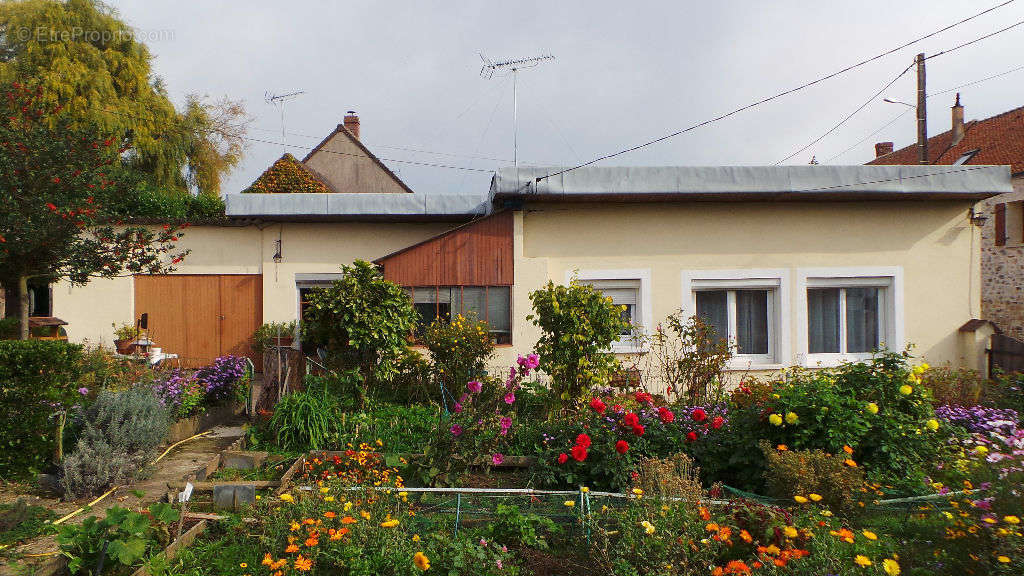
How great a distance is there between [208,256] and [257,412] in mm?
5227

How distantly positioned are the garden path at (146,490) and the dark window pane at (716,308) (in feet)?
21.6

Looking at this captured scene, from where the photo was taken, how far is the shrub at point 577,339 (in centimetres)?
629

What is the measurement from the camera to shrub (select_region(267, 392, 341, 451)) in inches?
229

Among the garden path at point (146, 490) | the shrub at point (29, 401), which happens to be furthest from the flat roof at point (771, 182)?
the shrub at point (29, 401)

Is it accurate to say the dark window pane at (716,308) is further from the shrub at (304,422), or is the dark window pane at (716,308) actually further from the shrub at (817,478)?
the shrub at (304,422)

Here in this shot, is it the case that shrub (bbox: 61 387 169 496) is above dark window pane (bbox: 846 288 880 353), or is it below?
below

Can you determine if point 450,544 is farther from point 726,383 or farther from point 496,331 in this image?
point 726,383

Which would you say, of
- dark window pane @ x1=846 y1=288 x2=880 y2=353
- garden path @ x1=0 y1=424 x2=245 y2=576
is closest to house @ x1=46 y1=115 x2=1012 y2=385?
dark window pane @ x1=846 y1=288 x2=880 y2=353

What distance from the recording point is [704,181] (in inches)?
327

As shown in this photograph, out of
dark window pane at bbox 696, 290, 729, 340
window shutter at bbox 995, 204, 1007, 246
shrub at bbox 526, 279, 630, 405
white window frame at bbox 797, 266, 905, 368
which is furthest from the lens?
window shutter at bbox 995, 204, 1007, 246

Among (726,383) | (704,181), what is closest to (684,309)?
(726,383)

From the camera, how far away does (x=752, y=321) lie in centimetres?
877

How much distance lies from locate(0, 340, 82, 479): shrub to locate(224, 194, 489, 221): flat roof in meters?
5.09

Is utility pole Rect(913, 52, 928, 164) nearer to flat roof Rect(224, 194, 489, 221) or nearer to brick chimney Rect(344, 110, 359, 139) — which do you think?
flat roof Rect(224, 194, 489, 221)
